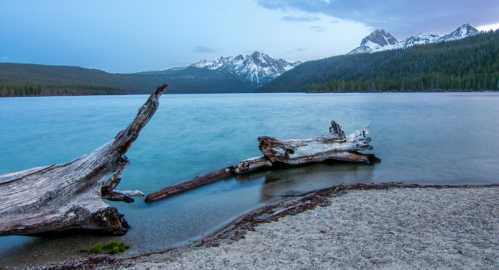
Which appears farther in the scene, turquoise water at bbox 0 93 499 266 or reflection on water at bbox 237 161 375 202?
reflection on water at bbox 237 161 375 202

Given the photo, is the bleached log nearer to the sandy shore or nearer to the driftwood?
the driftwood

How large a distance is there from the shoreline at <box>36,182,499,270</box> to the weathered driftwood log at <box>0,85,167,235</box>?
6.02 ft

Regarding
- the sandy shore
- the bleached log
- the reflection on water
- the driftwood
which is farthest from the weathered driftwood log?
the bleached log

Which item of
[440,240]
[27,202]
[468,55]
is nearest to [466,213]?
[440,240]

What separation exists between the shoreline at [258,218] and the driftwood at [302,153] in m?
4.61

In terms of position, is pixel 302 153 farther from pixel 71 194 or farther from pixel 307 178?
pixel 71 194

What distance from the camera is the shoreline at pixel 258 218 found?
9375 millimetres

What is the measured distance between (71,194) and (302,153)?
12.7 m

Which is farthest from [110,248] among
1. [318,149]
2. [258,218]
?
[318,149]

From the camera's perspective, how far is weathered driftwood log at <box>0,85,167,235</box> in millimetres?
10781

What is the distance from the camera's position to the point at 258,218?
12867mm

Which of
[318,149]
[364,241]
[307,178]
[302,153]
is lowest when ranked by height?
Answer: [307,178]

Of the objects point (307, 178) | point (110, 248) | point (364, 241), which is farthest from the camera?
point (307, 178)

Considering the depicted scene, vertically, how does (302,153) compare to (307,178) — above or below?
above
